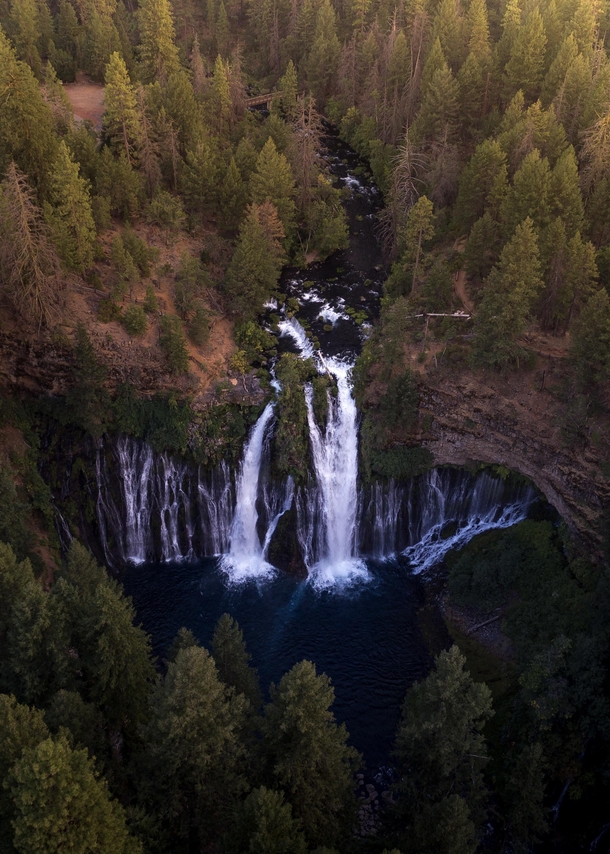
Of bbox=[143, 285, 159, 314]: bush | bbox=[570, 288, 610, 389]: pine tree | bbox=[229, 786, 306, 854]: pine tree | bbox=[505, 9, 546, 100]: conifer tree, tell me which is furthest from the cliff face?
bbox=[505, 9, 546, 100]: conifer tree

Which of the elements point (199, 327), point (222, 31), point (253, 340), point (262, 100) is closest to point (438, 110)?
point (253, 340)

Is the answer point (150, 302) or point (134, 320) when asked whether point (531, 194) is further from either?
point (134, 320)

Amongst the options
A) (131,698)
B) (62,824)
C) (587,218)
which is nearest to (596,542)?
(587,218)

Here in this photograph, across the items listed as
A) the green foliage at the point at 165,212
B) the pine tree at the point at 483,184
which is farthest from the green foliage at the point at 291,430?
the pine tree at the point at 483,184

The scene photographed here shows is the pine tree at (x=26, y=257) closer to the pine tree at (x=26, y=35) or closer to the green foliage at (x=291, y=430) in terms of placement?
the green foliage at (x=291, y=430)

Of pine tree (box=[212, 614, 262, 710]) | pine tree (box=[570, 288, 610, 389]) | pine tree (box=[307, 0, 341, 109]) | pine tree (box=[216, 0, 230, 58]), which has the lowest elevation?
pine tree (box=[212, 614, 262, 710])

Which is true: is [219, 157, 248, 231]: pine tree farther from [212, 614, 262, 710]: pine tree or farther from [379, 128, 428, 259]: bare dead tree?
[212, 614, 262, 710]: pine tree
